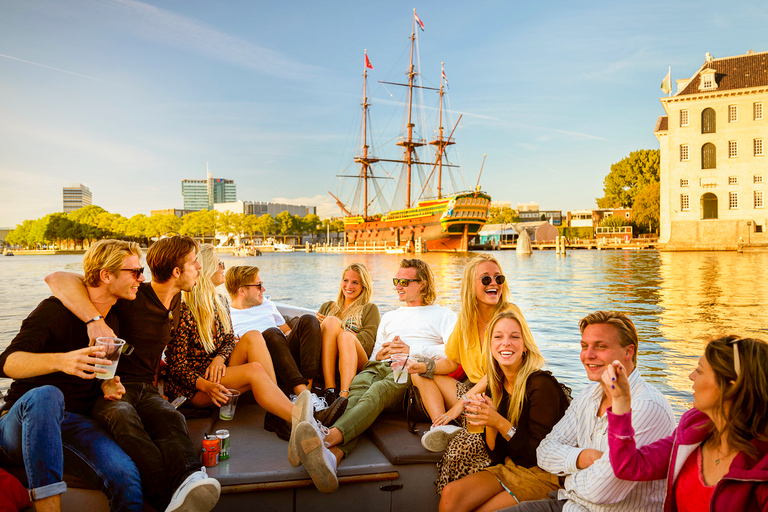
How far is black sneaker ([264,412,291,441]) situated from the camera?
9.54 feet

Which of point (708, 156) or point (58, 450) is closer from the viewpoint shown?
point (58, 450)

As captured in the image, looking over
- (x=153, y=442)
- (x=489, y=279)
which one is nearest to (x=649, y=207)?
(x=489, y=279)

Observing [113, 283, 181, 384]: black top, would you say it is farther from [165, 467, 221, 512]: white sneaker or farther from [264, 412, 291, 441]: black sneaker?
[165, 467, 221, 512]: white sneaker

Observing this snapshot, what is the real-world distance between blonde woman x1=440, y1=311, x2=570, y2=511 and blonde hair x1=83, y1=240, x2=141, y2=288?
1783mm

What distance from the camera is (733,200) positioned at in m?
45.2

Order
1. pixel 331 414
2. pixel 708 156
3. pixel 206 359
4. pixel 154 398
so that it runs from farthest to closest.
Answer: pixel 708 156 < pixel 206 359 < pixel 331 414 < pixel 154 398

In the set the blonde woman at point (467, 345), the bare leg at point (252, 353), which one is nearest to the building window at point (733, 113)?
the blonde woman at point (467, 345)

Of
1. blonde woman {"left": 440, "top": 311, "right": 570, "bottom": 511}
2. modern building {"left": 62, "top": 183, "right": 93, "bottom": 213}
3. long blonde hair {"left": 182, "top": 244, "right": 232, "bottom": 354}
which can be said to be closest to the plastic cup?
blonde woman {"left": 440, "top": 311, "right": 570, "bottom": 511}

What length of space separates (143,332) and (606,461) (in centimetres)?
229

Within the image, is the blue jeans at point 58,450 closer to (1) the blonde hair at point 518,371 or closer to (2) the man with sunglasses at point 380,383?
(2) the man with sunglasses at point 380,383

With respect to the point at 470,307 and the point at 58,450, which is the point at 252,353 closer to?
the point at 58,450

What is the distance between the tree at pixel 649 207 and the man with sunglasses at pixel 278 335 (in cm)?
6309

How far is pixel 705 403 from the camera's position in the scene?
4.95 ft

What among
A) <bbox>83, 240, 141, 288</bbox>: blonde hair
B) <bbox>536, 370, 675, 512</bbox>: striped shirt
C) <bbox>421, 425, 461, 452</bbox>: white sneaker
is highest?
<bbox>83, 240, 141, 288</bbox>: blonde hair
